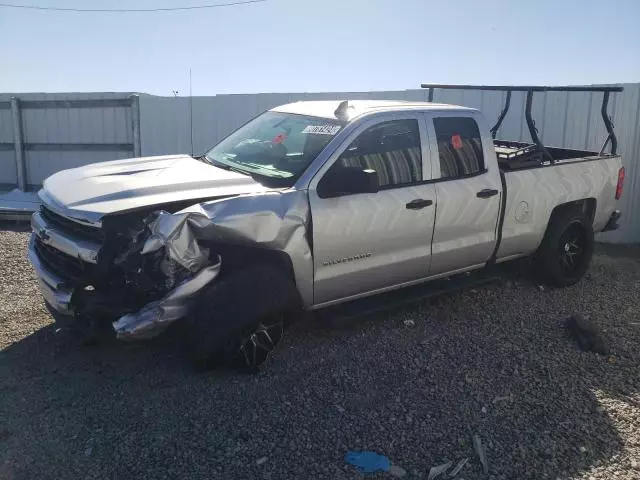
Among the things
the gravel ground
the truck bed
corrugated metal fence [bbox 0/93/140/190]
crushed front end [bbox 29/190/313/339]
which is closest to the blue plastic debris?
the gravel ground

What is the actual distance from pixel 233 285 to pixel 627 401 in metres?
2.82

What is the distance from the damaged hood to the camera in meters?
4.08

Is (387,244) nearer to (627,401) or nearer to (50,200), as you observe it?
(627,401)

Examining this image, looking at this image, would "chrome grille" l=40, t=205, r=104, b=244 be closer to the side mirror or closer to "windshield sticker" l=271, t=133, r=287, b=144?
the side mirror

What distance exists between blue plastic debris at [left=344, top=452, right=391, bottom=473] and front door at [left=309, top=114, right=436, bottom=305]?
1446 mm

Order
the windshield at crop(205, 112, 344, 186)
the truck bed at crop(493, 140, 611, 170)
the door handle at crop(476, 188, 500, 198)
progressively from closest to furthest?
the windshield at crop(205, 112, 344, 186), the door handle at crop(476, 188, 500, 198), the truck bed at crop(493, 140, 611, 170)

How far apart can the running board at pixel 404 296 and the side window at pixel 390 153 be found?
1.00 m

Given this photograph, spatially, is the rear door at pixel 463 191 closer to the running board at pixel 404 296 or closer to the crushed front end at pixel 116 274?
the running board at pixel 404 296

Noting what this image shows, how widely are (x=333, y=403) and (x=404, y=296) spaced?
162cm

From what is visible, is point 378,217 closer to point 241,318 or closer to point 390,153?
point 390,153

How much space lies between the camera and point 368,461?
3496 millimetres

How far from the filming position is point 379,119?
5023 mm

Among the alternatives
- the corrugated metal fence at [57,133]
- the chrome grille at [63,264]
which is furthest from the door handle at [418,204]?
the corrugated metal fence at [57,133]

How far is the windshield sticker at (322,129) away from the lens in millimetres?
4914
